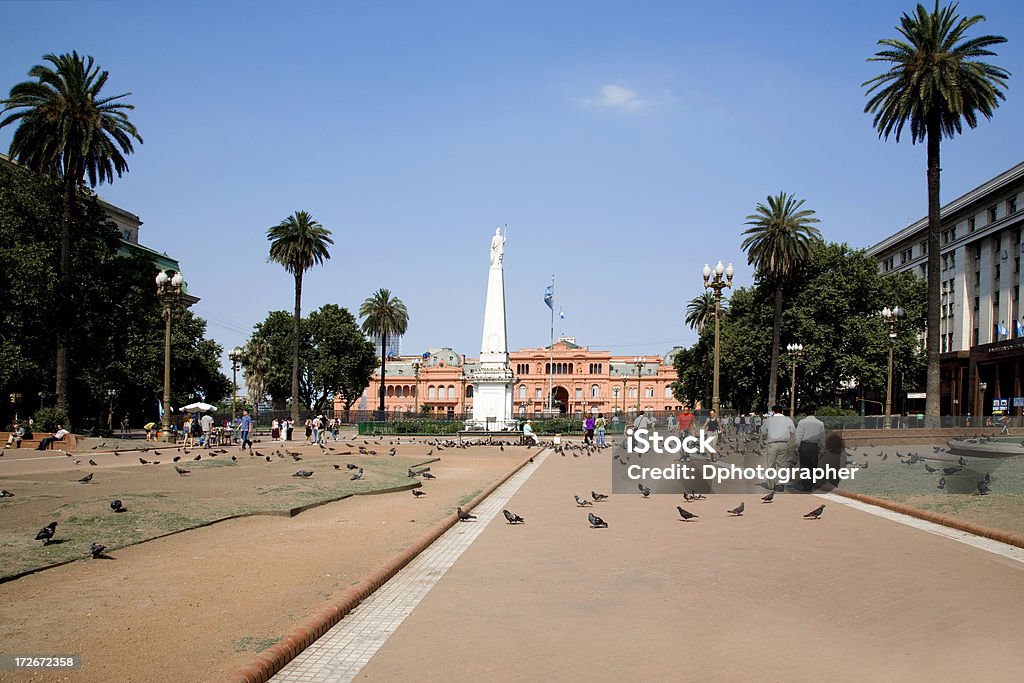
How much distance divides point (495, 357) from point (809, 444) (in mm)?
34852

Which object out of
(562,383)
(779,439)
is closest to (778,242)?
(779,439)

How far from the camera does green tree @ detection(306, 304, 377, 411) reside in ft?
276

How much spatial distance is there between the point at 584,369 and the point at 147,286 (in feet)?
310

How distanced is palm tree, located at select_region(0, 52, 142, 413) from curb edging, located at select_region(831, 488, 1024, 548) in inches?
1227

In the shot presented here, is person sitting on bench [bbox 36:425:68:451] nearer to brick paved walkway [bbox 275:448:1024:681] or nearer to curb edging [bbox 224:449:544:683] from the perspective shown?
brick paved walkway [bbox 275:448:1024:681]

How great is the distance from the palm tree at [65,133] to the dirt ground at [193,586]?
22821 millimetres

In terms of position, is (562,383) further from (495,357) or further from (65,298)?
(65,298)

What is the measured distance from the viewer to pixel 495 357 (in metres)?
52.2

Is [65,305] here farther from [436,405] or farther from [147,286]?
[436,405]

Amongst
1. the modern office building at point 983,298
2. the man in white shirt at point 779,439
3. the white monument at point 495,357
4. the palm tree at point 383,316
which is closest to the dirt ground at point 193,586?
the man in white shirt at point 779,439

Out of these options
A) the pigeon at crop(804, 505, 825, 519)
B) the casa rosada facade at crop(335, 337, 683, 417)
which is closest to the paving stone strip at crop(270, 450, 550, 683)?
the pigeon at crop(804, 505, 825, 519)

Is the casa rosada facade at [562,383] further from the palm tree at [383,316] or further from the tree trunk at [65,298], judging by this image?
the tree trunk at [65,298]

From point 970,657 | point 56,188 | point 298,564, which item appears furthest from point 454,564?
point 56,188

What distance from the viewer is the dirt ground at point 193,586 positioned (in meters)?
5.84
